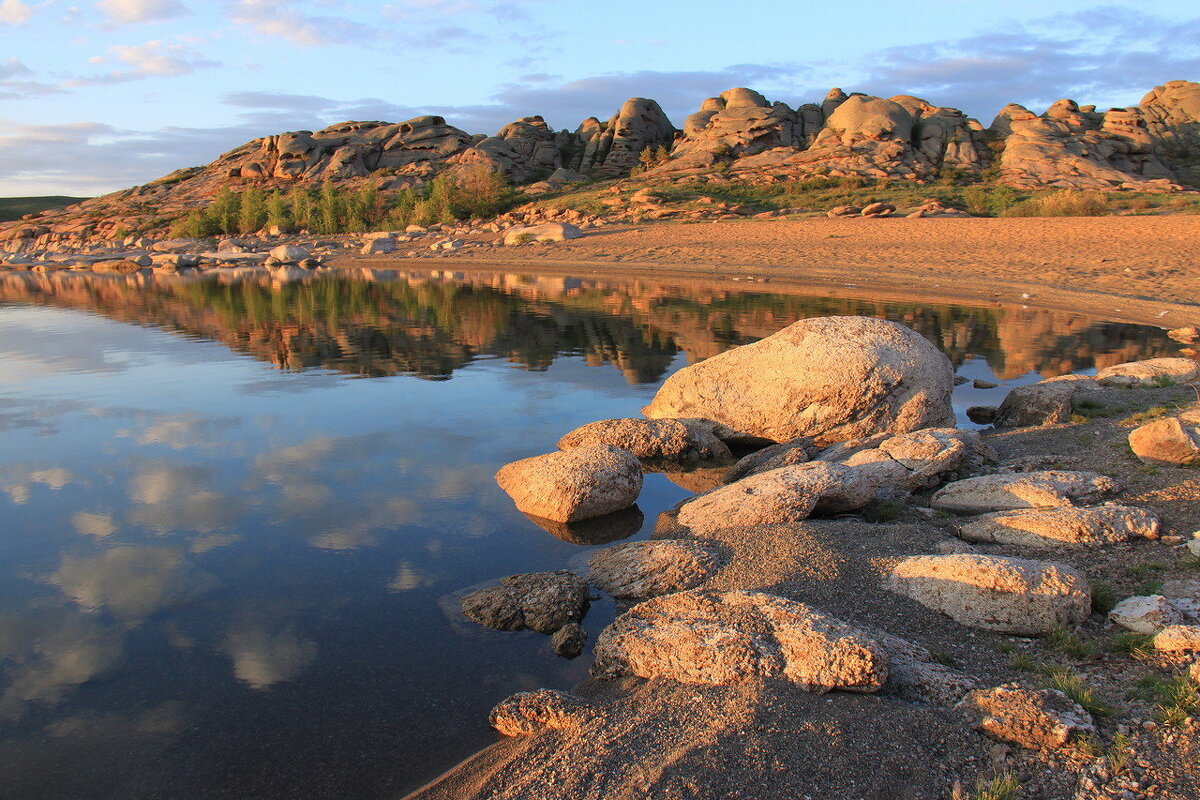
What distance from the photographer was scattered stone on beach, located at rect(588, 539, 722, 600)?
20.2 ft

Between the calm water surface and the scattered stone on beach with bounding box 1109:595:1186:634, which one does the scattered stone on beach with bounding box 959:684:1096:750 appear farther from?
the calm water surface

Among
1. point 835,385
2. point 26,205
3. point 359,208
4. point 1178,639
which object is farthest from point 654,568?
point 26,205

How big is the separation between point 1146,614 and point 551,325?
16664 mm

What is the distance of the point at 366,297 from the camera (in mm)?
28922

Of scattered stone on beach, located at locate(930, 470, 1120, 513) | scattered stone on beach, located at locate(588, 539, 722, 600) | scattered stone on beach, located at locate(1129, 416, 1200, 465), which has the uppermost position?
scattered stone on beach, located at locate(1129, 416, 1200, 465)

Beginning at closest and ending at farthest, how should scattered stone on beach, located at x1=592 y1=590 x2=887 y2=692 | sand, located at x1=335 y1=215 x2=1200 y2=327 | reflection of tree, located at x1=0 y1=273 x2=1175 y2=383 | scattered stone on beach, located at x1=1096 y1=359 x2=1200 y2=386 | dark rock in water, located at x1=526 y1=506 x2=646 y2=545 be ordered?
scattered stone on beach, located at x1=592 y1=590 x2=887 y2=692, dark rock in water, located at x1=526 y1=506 x2=646 y2=545, scattered stone on beach, located at x1=1096 y1=359 x2=1200 y2=386, reflection of tree, located at x1=0 y1=273 x2=1175 y2=383, sand, located at x1=335 y1=215 x2=1200 y2=327

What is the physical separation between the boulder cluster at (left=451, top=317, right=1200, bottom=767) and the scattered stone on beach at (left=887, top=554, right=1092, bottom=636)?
1cm

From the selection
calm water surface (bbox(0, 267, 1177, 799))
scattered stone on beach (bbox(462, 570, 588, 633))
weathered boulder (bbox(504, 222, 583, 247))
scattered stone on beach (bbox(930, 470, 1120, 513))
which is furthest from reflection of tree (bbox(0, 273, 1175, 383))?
weathered boulder (bbox(504, 222, 583, 247))

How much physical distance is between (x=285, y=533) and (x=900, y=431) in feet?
21.7

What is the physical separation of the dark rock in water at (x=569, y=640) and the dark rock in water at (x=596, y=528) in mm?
1833

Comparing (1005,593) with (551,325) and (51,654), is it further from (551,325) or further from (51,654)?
(551,325)

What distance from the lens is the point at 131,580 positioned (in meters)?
6.64

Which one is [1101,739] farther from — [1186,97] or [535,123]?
[535,123]

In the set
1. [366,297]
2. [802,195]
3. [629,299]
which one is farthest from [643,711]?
[802,195]
